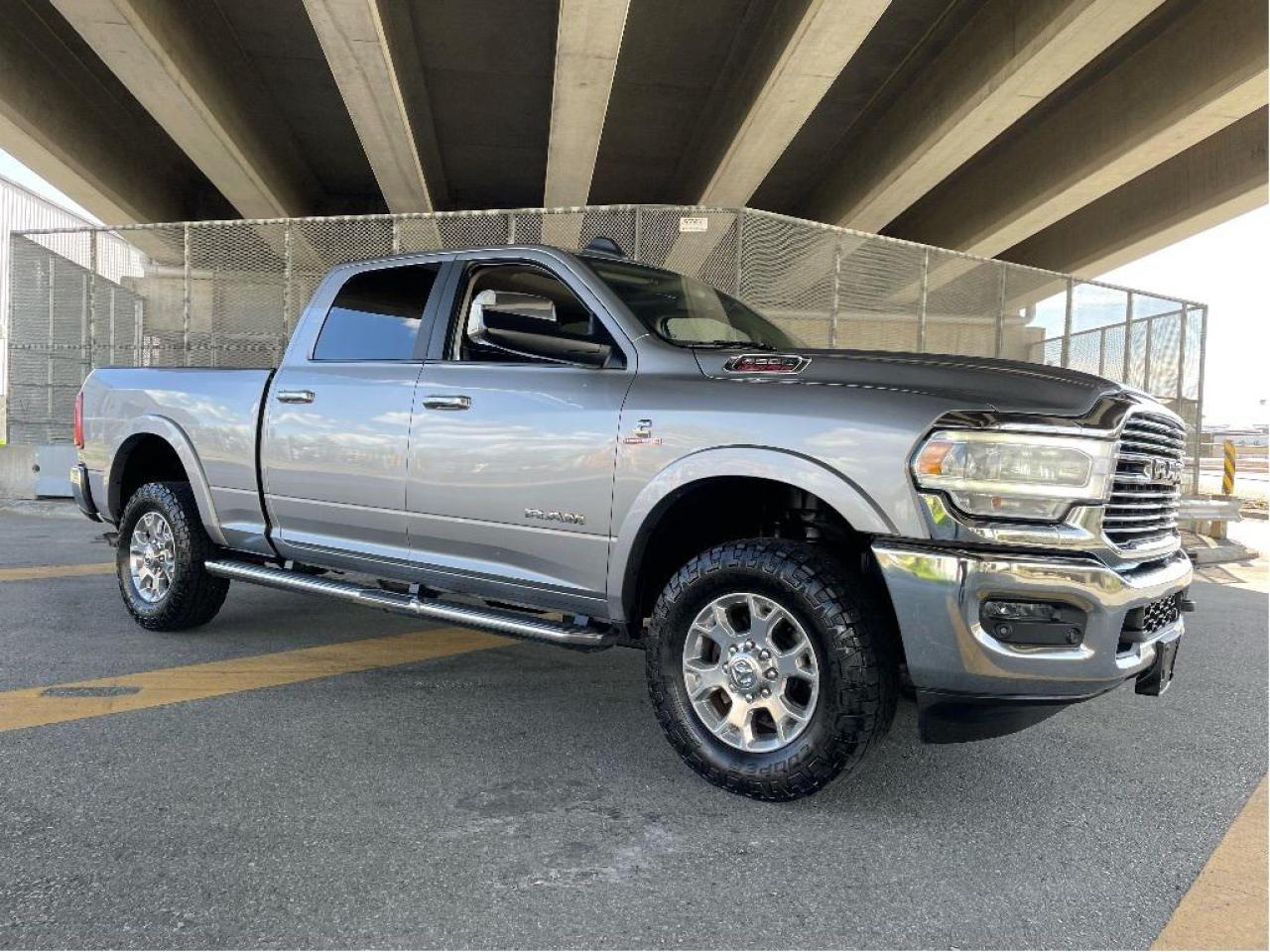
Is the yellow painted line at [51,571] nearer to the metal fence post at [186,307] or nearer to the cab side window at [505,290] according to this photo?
the metal fence post at [186,307]

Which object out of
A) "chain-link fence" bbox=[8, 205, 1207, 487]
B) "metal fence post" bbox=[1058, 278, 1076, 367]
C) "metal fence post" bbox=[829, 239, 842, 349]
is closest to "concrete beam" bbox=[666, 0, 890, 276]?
"chain-link fence" bbox=[8, 205, 1207, 487]

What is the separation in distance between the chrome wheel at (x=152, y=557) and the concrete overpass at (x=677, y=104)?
739cm

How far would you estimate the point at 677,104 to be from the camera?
1505cm

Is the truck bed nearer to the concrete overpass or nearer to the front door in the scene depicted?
the front door

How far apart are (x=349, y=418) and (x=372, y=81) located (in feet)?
30.7

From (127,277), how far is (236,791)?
11309mm

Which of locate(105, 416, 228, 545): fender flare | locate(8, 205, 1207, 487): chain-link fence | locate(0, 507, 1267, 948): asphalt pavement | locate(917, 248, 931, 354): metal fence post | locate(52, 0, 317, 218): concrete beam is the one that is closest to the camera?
locate(0, 507, 1267, 948): asphalt pavement

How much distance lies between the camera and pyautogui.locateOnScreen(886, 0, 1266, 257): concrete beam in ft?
37.3

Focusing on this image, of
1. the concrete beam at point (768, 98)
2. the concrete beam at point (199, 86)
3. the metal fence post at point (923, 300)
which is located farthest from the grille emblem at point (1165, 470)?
the concrete beam at point (199, 86)

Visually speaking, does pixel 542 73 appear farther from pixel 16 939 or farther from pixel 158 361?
pixel 16 939

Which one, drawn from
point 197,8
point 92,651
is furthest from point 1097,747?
point 197,8

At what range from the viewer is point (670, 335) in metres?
3.68

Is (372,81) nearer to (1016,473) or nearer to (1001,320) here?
(1001,320)

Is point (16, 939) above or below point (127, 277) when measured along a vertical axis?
below
